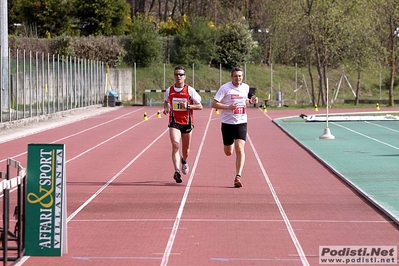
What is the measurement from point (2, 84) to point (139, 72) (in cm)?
3286

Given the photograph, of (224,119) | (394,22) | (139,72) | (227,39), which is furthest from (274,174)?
(227,39)

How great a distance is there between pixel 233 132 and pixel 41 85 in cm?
2284

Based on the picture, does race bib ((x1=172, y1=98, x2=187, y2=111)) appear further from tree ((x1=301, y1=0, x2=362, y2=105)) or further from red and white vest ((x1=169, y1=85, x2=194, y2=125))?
tree ((x1=301, y1=0, x2=362, y2=105))

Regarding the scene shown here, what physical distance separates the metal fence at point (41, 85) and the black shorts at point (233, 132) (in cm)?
1611

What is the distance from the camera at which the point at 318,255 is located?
865 cm

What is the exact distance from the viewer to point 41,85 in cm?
3562

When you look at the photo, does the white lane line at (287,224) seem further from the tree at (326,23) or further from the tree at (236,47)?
the tree at (236,47)

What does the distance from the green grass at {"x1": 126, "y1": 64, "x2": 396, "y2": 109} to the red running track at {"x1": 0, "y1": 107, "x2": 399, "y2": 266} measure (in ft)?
128

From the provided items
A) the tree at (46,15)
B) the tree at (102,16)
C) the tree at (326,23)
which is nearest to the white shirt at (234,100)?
the tree at (326,23)

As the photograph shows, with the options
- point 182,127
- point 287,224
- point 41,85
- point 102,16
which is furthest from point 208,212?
point 102,16

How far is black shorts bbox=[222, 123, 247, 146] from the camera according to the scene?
14016 millimetres

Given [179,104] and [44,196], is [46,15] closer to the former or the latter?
[179,104]

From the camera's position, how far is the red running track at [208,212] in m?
Answer: 8.78

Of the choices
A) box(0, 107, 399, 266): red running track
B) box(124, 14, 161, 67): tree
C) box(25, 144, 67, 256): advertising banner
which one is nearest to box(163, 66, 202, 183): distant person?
box(0, 107, 399, 266): red running track
